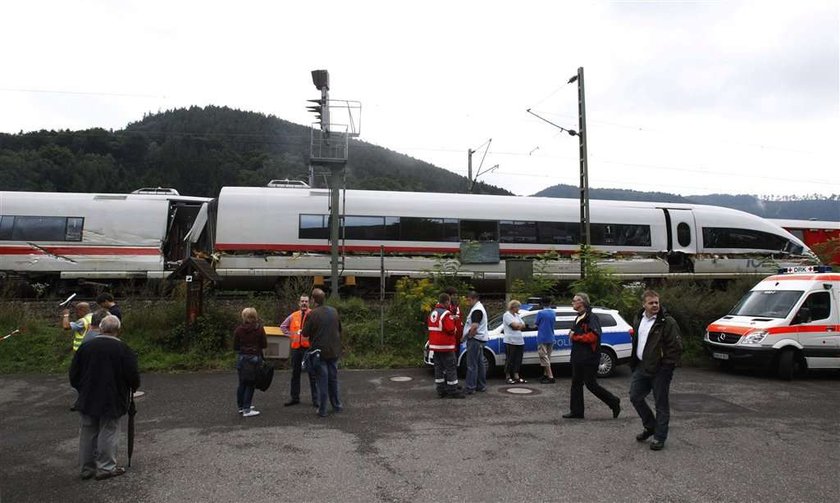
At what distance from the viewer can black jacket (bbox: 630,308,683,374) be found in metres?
6.12

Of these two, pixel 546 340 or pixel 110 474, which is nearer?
pixel 110 474

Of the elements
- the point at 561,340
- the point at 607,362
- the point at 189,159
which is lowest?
the point at 607,362

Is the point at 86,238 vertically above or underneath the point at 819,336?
above

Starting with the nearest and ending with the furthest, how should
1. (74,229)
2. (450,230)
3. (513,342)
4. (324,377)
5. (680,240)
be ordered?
(324,377), (513,342), (74,229), (450,230), (680,240)

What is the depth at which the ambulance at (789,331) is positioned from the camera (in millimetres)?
10727

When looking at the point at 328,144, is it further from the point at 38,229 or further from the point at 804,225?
the point at 804,225

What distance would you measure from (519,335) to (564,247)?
9.54m

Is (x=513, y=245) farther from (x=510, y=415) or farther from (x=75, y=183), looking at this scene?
(x=75, y=183)

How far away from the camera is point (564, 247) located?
60.8 ft

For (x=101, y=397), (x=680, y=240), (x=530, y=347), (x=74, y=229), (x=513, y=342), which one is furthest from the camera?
(x=680, y=240)

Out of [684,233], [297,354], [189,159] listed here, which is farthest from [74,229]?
[189,159]

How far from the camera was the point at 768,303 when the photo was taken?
11.7 meters

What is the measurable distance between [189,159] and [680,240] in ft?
219

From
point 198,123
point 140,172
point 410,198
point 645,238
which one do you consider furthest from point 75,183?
Answer: point 645,238
